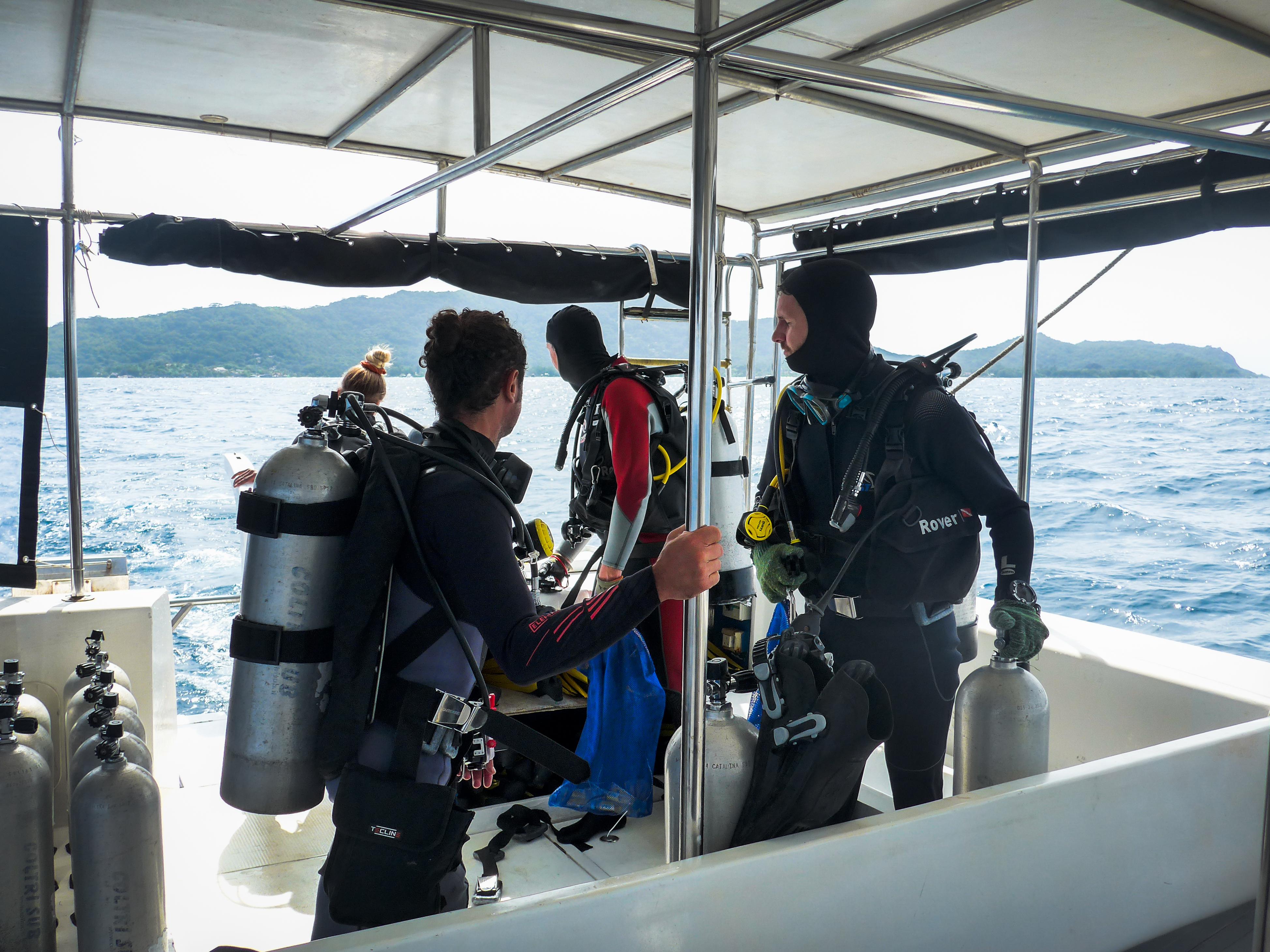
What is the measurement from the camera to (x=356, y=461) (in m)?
1.53

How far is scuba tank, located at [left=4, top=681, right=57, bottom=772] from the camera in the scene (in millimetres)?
2041

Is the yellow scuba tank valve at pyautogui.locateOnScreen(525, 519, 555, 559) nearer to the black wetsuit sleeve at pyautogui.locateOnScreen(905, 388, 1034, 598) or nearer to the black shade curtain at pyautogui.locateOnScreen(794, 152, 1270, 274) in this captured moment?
Result: the black shade curtain at pyautogui.locateOnScreen(794, 152, 1270, 274)

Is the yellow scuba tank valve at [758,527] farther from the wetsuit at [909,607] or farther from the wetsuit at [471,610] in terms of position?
the wetsuit at [471,610]

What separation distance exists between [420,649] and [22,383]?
243 centimetres

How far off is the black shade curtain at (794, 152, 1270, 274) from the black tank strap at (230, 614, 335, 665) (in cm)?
201

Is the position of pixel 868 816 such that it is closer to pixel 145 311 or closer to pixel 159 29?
pixel 159 29

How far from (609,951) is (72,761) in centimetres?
175

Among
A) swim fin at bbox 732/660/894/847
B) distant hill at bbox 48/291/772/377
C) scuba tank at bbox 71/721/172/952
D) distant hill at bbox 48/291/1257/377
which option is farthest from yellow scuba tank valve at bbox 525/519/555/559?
distant hill at bbox 48/291/772/377

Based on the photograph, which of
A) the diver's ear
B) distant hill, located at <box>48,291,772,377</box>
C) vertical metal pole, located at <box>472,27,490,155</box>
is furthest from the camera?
distant hill, located at <box>48,291,772,377</box>

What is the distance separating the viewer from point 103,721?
6.31 feet

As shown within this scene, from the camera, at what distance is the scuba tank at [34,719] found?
204cm

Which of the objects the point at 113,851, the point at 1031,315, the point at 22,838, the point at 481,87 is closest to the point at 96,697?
the point at 22,838

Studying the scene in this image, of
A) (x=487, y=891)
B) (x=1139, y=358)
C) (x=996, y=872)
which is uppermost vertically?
(x=1139, y=358)

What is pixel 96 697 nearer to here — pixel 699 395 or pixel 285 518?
pixel 285 518
